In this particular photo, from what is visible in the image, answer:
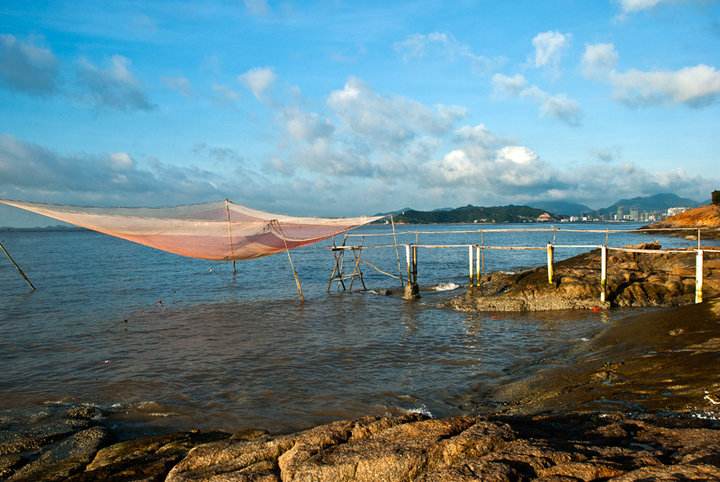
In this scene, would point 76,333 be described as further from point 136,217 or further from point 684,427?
point 684,427

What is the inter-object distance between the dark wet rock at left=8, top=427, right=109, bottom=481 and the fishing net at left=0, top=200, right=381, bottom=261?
7.96 metres

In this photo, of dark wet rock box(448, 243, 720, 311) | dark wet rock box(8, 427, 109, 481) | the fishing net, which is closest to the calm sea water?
dark wet rock box(448, 243, 720, 311)

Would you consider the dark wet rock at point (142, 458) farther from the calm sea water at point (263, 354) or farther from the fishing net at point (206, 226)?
the fishing net at point (206, 226)

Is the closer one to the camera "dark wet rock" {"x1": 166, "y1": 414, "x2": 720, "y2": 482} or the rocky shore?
"dark wet rock" {"x1": 166, "y1": 414, "x2": 720, "y2": 482}

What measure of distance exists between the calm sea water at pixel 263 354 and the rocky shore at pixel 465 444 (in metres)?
1.20

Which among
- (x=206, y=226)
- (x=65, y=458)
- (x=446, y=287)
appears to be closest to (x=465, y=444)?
(x=65, y=458)

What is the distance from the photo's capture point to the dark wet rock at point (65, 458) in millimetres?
4469

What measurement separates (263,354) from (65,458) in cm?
535

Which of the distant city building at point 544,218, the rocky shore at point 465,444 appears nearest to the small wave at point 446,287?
the rocky shore at point 465,444

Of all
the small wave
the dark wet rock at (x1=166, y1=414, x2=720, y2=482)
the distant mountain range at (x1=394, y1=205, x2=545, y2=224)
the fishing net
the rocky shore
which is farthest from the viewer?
the distant mountain range at (x1=394, y1=205, x2=545, y2=224)

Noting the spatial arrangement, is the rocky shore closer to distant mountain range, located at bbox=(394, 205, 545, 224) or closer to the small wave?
the small wave

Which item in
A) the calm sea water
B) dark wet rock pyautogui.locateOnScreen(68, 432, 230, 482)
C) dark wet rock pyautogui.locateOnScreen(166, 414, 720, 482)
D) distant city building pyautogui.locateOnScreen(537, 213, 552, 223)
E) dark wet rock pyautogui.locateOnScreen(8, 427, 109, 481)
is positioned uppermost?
distant city building pyautogui.locateOnScreen(537, 213, 552, 223)

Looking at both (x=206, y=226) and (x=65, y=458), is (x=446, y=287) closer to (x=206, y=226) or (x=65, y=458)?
(x=206, y=226)

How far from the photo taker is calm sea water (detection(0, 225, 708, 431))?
7098 mm
